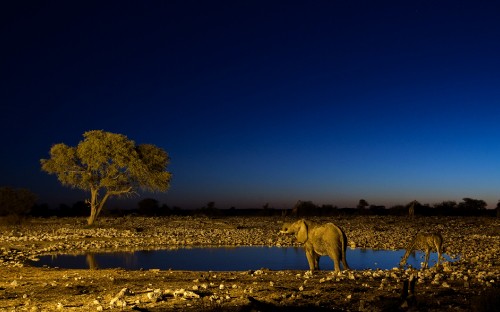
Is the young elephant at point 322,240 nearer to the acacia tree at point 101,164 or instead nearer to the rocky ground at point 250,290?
the rocky ground at point 250,290

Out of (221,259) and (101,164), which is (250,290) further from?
(101,164)

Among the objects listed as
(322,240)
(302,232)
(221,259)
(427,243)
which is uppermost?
(302,232)

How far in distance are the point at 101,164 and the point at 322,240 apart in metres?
33.5

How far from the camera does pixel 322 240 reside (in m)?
17.0

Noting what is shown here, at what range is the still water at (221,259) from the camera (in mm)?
21062

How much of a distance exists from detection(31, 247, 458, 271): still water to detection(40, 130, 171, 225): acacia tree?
818 inches

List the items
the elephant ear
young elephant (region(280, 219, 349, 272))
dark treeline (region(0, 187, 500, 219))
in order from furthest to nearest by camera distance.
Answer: dark treeline (region(0, 187, 500, 219)) → the elephant ear → young elephant (region(280, 219, 349, 272))

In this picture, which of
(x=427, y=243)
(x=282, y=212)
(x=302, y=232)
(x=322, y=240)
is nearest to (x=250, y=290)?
(x=322, y=240)

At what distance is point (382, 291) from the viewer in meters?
11.6

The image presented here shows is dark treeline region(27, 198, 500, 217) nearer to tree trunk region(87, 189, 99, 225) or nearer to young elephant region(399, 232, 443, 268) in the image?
tree trunk region(87, 189, 99, 225)

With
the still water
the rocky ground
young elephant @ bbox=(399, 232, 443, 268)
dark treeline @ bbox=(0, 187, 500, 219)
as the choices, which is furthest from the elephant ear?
dark treeline @ bbox=(0, 187, 500, 219)

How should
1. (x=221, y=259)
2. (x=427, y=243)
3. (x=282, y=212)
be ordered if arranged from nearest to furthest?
(x=427, y=243) < (x=221, y=259) < (x=282, y=212)

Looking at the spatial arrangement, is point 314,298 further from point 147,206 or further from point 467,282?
point 147,206

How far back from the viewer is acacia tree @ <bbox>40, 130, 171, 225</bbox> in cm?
4578
